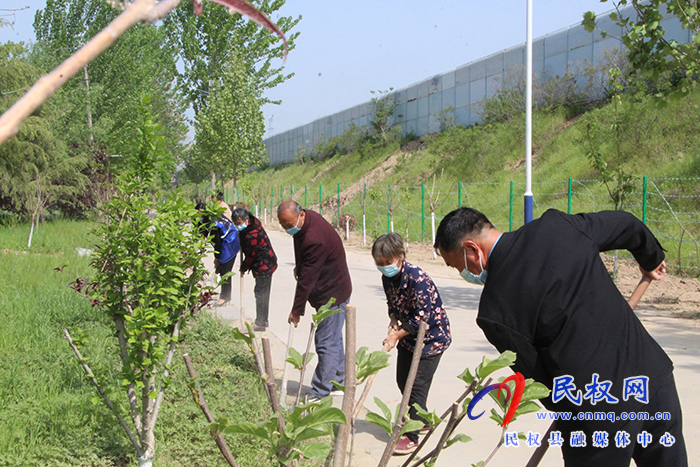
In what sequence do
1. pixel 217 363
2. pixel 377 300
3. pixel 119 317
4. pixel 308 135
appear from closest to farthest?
pixel 119 317
pixel 217 363
pixel 377 300
pixel 308 135

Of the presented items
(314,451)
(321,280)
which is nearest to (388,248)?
(321,280)

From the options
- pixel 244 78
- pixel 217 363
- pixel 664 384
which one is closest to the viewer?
pixel 664 384

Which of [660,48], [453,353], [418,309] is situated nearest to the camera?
[418,309]

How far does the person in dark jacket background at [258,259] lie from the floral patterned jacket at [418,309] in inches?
133

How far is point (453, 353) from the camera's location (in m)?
6.21

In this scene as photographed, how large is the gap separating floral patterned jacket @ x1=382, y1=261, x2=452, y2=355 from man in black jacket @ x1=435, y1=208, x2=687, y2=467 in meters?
1.65

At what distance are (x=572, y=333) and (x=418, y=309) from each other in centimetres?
189

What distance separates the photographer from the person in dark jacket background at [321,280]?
481 cm

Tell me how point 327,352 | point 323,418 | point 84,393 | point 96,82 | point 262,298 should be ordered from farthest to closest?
point 96,82
point 262,298
point 327,352
point 84,393
point 323,418

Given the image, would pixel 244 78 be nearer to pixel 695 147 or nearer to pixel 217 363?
pixel 695 147

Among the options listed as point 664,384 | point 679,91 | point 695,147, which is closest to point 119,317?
point 664,384

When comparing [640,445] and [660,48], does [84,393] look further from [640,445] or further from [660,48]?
[660,48]

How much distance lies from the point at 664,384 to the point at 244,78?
21945mm

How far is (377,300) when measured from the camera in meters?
9.44
